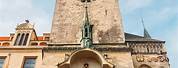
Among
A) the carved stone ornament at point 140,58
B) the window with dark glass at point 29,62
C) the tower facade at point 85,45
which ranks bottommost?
the window with dark glass at point 29,62

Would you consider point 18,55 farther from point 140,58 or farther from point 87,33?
point 140,58

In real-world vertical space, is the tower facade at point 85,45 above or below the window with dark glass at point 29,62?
above

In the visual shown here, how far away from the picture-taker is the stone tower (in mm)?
19250

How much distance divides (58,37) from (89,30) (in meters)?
1.90

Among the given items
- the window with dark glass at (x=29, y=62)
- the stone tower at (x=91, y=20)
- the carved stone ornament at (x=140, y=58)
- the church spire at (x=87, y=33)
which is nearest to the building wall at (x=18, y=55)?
the window with dark glass at (x=29, y=62)

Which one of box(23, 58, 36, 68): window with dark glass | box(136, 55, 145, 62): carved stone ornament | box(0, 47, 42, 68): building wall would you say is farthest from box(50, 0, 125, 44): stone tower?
box(23, 58, 36, 68): window with dark glass

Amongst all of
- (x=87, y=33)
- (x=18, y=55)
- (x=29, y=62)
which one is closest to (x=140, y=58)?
(x=87, y=33)

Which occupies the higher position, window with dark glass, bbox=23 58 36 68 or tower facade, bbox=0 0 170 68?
tower facade, bbox=0 0 170 68

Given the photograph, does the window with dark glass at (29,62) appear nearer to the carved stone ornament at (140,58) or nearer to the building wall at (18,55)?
the building wall at (18,55)

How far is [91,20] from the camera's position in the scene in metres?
20.5

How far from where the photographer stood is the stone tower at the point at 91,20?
19250 millimetres

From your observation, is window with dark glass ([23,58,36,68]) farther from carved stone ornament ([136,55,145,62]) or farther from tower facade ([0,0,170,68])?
carved stone ornament ([136,55,145,62])

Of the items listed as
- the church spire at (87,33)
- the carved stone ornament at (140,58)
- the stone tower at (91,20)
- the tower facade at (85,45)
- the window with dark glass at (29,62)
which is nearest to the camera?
the tower facade at (85,45)

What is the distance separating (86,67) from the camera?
17.0 metres
